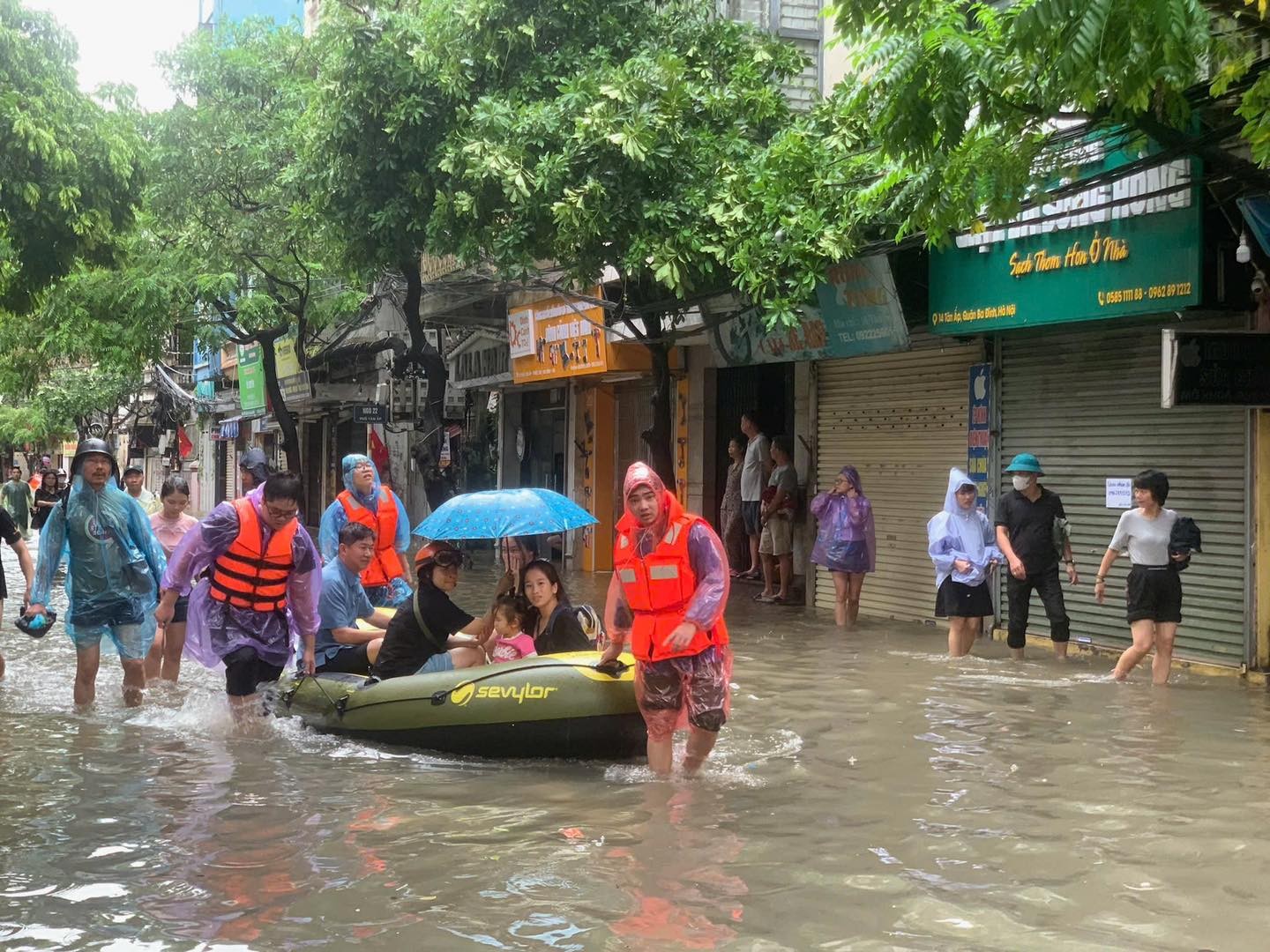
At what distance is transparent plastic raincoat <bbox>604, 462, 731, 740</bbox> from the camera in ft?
20.0

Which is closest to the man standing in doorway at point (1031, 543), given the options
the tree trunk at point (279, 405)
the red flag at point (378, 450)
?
the tree trunk at point (279, 405)

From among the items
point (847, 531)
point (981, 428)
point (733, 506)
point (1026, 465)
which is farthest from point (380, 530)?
point (733, 506)

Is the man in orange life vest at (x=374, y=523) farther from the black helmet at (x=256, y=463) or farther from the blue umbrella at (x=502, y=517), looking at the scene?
the black helmet at (x=256, y=463)

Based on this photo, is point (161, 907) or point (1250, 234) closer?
point (161, 907)

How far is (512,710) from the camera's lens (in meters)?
6.95

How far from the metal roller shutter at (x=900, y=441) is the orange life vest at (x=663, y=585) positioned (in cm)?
709

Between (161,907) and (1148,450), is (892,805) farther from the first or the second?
(1148,450)

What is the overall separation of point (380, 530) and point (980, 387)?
19.4ft

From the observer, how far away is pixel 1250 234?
9.18 metres

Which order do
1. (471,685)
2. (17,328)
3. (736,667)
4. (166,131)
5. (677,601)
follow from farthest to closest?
(17,328) → (166,131) → (736,667) → (471,685) → (677,601)

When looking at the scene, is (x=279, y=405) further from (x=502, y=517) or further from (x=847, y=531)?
(x=502, y=517)

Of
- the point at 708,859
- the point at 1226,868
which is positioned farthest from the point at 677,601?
the point at 1226,868

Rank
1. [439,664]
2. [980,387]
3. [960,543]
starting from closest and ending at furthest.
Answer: [439,664], [960,543], [980,387]

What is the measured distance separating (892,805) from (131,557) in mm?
4640
